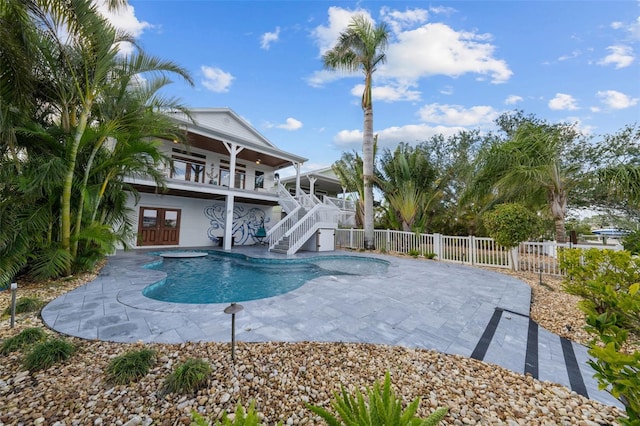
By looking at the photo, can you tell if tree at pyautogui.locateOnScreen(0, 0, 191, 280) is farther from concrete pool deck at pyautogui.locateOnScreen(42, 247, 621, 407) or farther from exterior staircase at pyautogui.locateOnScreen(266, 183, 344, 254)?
exterior staircase at pyautogui.locateOnScreen(266, 183, 344, 254)

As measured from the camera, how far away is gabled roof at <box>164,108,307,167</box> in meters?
11.9

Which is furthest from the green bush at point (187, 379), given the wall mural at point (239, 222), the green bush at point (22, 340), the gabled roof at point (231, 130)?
the wall mural at point (239, 222)

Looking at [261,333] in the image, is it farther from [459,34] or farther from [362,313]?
[459,34]

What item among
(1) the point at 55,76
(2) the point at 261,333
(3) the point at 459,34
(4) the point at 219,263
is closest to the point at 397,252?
(4) the point at 219,263

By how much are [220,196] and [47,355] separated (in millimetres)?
12257

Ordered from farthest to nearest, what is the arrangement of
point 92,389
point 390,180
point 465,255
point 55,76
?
point 390,180
point 465,255
point 55,76
point 92,389

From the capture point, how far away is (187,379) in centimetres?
218

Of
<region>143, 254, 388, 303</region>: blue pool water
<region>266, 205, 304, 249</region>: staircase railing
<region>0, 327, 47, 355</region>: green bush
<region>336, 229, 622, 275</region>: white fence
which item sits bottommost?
<region>143, 254, 388, 303</region>: blue pool water

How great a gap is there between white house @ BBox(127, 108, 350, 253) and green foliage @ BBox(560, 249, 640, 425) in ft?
32.1

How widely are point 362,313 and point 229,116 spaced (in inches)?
554

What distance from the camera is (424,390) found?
225 cm

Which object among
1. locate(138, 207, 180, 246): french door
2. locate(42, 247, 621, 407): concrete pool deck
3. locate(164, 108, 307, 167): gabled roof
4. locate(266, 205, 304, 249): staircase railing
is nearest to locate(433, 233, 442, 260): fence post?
locate(42, 247, 621, 407): concrete pool deck

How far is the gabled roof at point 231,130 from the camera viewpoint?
11900mm

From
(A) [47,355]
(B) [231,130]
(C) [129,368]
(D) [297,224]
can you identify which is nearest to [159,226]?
(B) [231,130]
